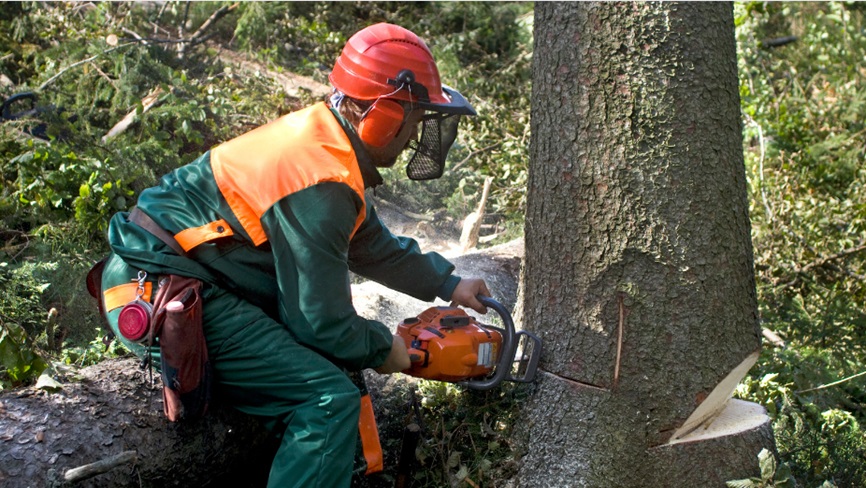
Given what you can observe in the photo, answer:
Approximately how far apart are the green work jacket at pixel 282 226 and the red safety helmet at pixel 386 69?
15cm

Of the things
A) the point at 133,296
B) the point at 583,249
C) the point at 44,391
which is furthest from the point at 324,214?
the point at 44,391

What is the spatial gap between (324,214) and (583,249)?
0.97 meters

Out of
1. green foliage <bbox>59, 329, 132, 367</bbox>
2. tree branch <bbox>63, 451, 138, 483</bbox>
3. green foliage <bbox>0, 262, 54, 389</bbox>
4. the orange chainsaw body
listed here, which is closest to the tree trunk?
the orange chainsaw body

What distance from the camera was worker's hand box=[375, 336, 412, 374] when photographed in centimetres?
277

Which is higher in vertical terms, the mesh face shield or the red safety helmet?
the red safety helmet

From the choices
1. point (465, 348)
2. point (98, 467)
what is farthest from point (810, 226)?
point (98, 467)

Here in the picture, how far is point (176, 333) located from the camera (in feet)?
8.23

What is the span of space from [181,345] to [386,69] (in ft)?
3.79

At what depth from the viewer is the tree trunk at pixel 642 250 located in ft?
8.92

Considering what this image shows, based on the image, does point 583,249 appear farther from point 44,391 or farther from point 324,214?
point 44,391

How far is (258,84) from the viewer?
22.7ft

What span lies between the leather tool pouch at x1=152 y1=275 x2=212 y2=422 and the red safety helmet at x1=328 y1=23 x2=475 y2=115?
881 mm

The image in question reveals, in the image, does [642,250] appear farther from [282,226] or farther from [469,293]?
[282,226]

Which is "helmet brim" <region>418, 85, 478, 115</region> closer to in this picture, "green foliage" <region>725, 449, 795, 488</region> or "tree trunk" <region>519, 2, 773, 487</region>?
"tree trunk" <region>519, 2, 773, 487</region>
